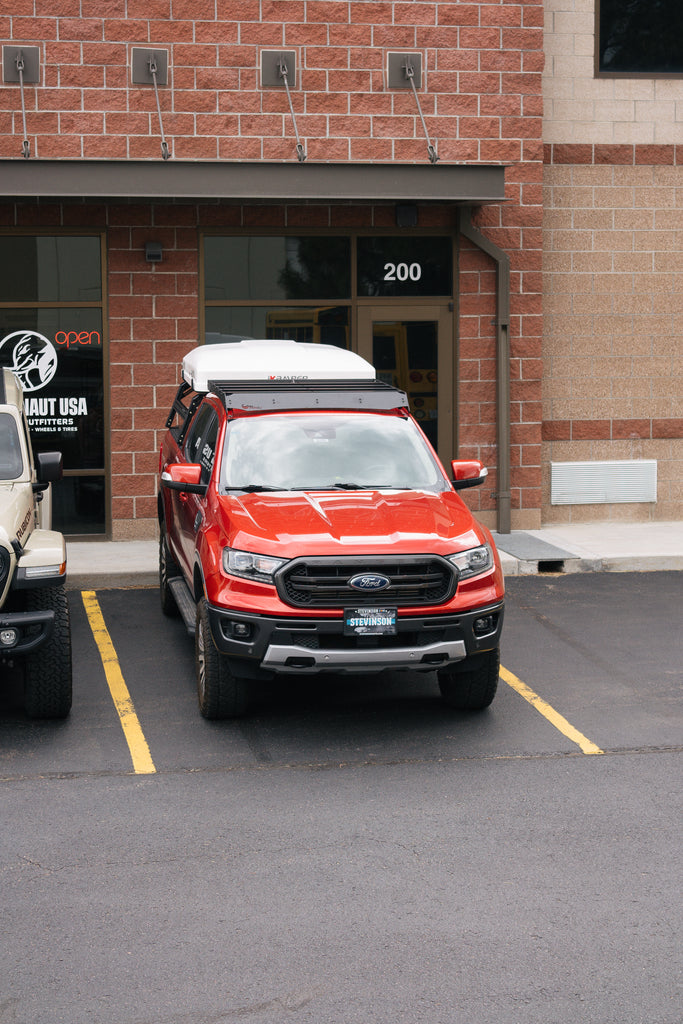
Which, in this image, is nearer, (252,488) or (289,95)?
(252,488)

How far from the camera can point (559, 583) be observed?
1249 cm

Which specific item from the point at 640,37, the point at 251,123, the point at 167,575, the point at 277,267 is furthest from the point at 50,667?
the point at 640,37

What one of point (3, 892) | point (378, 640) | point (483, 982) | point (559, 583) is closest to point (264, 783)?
point (378, 640)

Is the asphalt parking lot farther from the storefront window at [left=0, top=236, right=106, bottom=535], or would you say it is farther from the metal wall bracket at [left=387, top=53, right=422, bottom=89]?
the metal wall bracket at [left=387, top=53, right=422, bottom=89]

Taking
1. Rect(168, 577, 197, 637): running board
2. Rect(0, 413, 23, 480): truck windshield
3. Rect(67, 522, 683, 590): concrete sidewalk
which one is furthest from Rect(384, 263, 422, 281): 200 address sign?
Rect(0, 413, 23, 480): truck windshield

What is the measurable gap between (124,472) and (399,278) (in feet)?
13.0

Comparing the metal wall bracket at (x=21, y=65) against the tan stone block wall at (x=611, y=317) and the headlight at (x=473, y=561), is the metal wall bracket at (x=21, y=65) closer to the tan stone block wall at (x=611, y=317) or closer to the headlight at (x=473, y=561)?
the tan stone block wall at (x=611, y=317)

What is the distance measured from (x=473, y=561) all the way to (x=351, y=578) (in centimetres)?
83

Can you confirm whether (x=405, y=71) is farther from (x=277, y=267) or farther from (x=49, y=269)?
(x=49, y=269)

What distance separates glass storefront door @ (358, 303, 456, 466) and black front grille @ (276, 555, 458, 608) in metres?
7.50

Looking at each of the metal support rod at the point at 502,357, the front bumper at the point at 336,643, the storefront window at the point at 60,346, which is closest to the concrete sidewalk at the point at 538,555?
the metal support rod at the point at 502,357

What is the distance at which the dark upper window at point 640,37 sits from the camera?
1555cm

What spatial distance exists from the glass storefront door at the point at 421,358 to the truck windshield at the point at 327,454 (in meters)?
5.71

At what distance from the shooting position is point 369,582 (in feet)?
24.0
